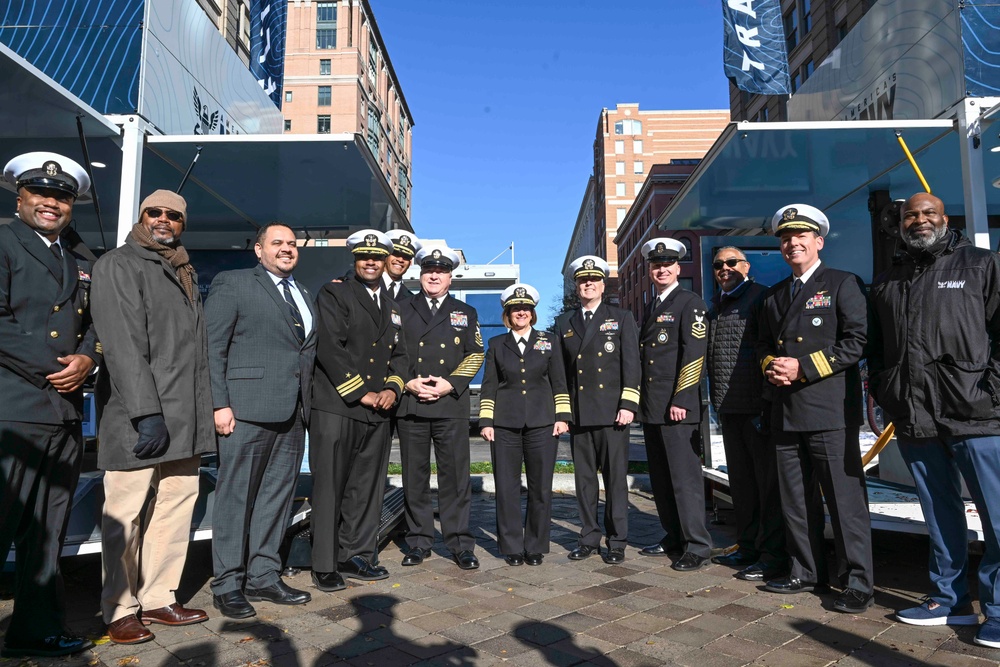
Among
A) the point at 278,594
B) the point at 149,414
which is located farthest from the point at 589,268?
the point at 149,414

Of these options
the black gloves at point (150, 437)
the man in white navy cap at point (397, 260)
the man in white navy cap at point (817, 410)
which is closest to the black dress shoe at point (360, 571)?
the black gloves at point (150, 437)

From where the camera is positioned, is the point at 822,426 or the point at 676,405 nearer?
the point at 822,426

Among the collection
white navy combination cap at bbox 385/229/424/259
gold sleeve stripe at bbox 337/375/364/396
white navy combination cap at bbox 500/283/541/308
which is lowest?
gold sleeve stripe at bbox 337/375/364/396

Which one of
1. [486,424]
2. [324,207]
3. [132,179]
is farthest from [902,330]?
[324,207]

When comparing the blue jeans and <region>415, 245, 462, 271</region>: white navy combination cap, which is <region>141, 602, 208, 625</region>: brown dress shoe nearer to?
<region>415, 245, 462, 271</region>: white navy combination cap

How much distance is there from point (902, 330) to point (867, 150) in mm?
3328

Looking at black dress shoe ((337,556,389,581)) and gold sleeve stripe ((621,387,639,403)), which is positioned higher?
gold sleeve stripe ((621,387,639,403))

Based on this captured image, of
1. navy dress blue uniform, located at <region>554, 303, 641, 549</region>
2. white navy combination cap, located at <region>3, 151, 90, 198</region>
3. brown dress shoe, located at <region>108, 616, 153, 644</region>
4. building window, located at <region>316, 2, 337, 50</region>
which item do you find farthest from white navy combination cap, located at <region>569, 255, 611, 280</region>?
building window, located at <region>316, 2, 337, 50</region>

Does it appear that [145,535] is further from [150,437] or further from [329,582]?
[329,582]

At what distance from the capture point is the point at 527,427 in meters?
5.09

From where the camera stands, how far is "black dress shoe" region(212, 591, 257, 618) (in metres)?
3.64

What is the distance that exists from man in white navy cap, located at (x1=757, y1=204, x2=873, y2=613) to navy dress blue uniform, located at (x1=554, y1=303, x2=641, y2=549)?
1.09 meters

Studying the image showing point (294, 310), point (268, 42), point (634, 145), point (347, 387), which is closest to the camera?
point (294, 310)

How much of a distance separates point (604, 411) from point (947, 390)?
2198mm
